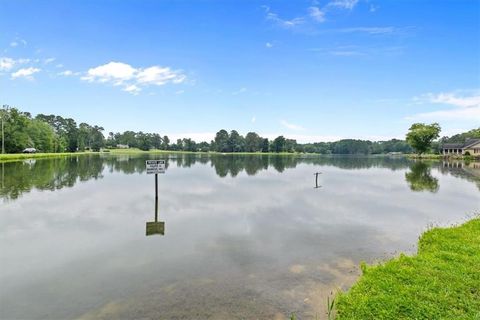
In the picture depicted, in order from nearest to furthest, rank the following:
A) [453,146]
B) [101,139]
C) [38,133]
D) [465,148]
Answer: [38,133] → [465,148] → [453,146] → [101,139]

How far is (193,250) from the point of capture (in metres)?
11.1

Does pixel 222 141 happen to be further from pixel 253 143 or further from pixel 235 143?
pixel 253 143

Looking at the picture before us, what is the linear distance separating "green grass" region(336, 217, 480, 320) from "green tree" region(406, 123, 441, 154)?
10051 centimetres

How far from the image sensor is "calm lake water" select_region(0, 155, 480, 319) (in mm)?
7289

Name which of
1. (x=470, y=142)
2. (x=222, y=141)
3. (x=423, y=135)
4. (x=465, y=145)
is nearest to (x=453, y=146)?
(x=465, y=145)

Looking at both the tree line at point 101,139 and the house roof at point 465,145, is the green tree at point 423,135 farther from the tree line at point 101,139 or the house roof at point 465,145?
the house roof at point 465,145

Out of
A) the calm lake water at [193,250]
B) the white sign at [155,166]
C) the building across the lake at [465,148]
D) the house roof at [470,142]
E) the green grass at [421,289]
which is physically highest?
the house roof at [470,142]

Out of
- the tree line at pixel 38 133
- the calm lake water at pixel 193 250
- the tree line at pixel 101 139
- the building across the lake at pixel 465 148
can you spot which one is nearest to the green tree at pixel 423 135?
the tree line at pixel 101 139

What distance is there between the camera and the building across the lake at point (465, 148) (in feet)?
302

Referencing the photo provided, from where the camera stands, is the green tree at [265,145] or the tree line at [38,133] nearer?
the tree line at [38,133]

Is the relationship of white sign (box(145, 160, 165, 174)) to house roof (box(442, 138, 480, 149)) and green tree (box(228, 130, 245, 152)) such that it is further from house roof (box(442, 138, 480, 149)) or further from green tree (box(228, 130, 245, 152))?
green tree (box(228, 130, 245, 152))

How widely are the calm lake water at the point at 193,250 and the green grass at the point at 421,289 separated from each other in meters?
0.80

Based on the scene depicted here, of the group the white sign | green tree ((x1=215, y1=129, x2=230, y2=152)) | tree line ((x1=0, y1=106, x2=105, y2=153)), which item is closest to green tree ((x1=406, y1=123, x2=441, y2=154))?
the white sign

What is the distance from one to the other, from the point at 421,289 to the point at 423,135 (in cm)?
10520
